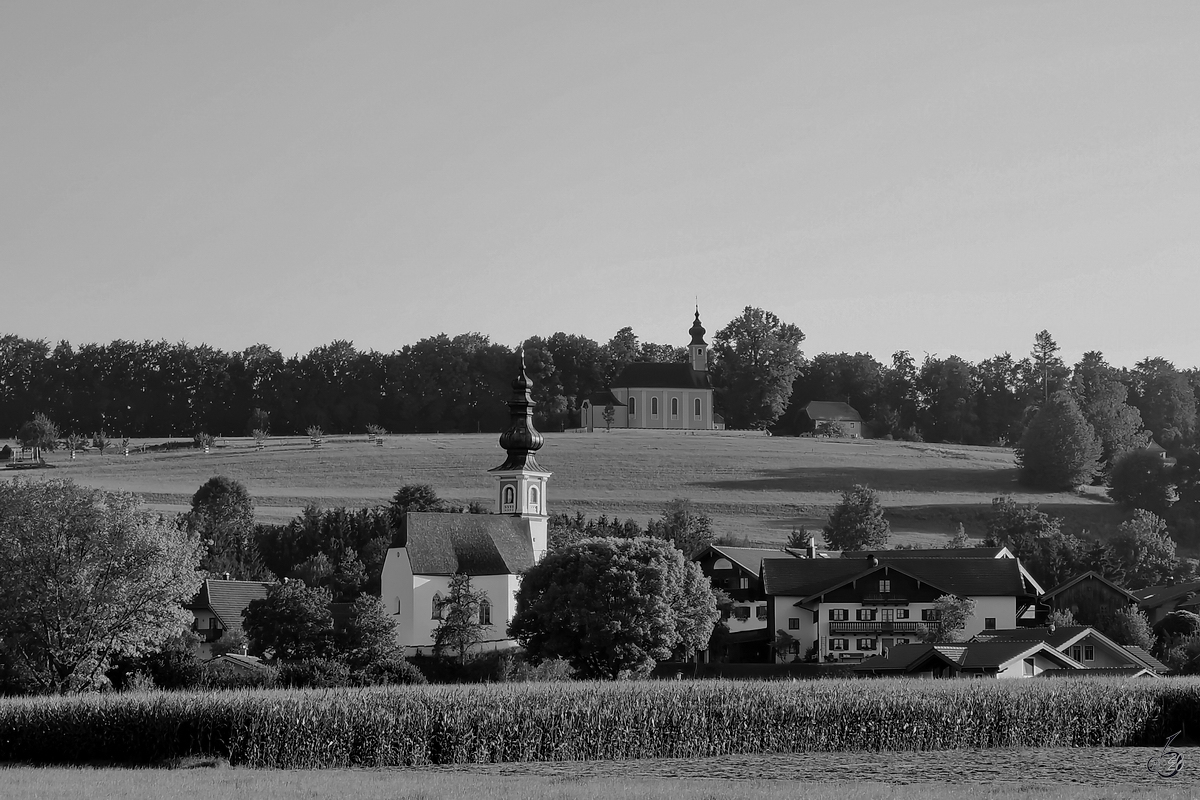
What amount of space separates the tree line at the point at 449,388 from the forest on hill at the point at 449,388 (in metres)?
0.17

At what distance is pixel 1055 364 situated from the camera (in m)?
184

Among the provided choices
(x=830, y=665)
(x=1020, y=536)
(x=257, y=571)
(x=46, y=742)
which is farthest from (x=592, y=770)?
(x=1020, y=536)

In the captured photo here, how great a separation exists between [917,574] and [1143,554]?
28.2 metres

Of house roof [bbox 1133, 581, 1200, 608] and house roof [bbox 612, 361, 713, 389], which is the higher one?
house roof [bbox 612, 361, 713, 389]

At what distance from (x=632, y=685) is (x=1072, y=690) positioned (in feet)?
42.3

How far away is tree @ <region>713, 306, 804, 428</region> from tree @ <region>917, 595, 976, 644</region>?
98.8 meters

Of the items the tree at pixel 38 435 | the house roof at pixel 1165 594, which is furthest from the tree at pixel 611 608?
the tree at pixel 38 435

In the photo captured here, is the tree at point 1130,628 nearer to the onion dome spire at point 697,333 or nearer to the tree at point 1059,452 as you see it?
the tree at point 1059,452

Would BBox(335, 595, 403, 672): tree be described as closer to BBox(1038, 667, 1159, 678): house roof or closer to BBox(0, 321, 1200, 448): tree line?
BBox(1038, 667, 1159, 678): house roof

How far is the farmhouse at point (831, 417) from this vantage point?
173 metres

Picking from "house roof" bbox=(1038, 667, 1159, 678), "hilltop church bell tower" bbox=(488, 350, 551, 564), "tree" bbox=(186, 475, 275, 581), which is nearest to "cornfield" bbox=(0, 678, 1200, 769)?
"house roof" bbox=(1038, 667, 1159, 678)

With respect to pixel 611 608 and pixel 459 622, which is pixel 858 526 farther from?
pixel 611 608

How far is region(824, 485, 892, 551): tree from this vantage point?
101312 millimetres

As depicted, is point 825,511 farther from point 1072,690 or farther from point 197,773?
point 197,773
